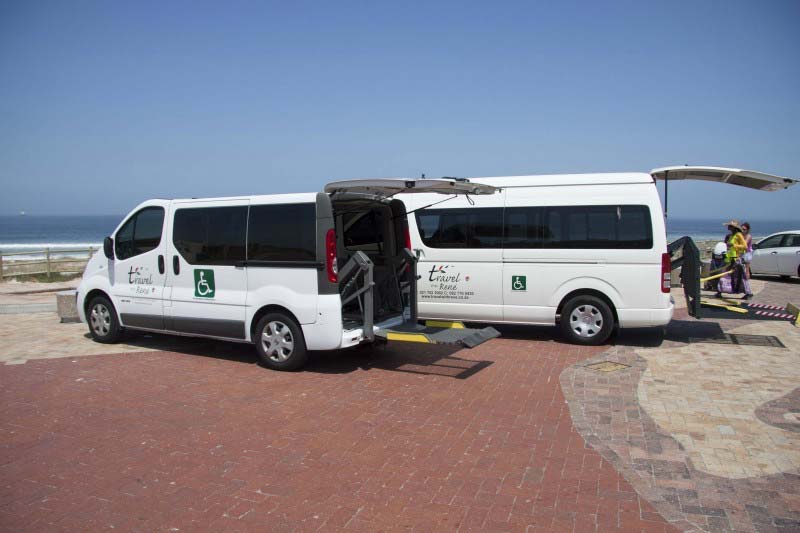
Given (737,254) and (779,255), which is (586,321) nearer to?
(737,254)

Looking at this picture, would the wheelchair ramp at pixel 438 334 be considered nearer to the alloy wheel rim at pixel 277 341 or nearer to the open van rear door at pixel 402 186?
the alloy wheel rim at pixel 277 341

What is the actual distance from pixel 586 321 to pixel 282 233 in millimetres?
4902

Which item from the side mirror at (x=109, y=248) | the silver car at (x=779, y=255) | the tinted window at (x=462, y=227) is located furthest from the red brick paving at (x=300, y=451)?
the silver car at (x=779, y=255)

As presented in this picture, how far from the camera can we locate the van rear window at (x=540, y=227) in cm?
891

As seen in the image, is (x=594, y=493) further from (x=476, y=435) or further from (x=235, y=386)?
(x=235, y=386)

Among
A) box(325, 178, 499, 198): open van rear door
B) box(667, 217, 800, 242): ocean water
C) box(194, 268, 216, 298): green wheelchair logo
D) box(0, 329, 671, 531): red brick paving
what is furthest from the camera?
box(667, 217, 800, 242): ocean water

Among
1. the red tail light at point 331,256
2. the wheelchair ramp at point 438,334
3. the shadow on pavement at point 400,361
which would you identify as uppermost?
the red tail light at point 331,256

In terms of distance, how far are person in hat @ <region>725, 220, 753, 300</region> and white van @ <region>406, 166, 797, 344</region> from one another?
2825 millimetres

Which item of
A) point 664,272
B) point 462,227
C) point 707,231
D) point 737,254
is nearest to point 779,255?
point 737,254

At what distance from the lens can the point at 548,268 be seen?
369 inches

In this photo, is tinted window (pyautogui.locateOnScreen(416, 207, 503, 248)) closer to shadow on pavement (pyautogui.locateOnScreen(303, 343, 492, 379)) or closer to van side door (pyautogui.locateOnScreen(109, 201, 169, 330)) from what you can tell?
shadow on pavement (pyautogui.locateOnScreen(303, 343, 492, 379))

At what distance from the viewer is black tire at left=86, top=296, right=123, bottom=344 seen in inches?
358

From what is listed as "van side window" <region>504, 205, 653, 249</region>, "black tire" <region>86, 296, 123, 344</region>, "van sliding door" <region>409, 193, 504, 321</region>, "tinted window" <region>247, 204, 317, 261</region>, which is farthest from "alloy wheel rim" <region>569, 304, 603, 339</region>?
"black tire" <region>86, 296, 123, 344</region>

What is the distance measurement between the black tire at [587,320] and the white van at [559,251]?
0.02 m
